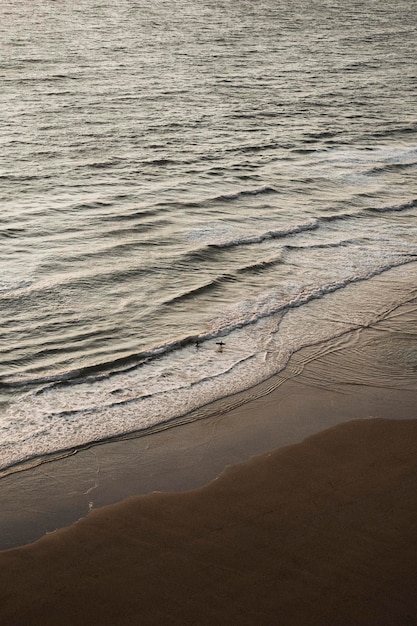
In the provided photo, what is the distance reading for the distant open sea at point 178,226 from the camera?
5902 millimetres

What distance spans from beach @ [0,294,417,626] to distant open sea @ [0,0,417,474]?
573 millimetres

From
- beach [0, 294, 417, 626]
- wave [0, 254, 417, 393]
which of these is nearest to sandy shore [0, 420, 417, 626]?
beach [0, 294, 417, 626]

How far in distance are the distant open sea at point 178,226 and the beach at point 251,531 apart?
1.88ft

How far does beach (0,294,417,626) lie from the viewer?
3611 millimetres

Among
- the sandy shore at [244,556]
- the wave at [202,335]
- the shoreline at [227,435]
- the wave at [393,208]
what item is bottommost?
the sandy shore at [244,556]

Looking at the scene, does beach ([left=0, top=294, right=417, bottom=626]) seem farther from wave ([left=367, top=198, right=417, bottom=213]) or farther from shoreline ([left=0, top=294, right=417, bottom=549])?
wave ([left=367, top=198, right=417, bottom=213])

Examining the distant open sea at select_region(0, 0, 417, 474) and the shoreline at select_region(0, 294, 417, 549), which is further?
the distant open sea at select_region(0, 0, 417, 474)

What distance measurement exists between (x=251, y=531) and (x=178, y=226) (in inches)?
231

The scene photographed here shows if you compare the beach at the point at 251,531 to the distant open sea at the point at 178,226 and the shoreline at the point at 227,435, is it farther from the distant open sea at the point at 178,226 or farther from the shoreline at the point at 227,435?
the distant open sea at the point at 178,226

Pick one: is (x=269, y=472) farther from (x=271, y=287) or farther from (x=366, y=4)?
(x=366, y=4)

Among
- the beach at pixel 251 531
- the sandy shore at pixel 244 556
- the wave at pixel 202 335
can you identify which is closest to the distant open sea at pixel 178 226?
the wave at pixel 202 335

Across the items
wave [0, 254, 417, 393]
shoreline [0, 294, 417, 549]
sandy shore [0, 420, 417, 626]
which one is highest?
wave [0, 254, 417, 393]

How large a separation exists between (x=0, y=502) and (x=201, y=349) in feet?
7.99

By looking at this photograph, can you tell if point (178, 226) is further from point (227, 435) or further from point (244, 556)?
point (244, 556)
